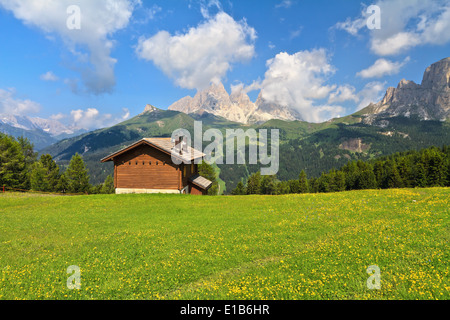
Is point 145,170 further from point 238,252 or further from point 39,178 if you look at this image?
point 39,178

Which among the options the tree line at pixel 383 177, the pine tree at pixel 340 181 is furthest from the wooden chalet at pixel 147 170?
the pine tree at pixel 340 181

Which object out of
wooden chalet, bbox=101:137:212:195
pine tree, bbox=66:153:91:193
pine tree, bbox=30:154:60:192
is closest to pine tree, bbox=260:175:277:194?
pine tree, bbox=66:153:91:193

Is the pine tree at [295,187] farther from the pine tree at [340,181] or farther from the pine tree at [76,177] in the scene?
the pine tree at [76,177]

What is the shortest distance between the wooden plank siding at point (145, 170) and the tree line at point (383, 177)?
77.4m

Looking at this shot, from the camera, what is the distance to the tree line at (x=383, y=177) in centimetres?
7694

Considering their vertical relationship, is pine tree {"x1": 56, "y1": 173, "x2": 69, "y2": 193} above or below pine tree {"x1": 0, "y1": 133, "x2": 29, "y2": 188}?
below

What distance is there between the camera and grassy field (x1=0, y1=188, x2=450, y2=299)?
853 cm

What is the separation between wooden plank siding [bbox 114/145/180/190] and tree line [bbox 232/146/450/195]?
7739 centimetres

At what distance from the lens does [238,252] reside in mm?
12273

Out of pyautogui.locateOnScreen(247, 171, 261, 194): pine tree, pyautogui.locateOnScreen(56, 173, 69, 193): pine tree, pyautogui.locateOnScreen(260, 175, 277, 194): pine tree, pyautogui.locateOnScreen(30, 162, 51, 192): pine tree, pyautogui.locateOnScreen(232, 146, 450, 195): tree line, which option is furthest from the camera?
pyautogui.locateOnScreen(260, 175, 277, 194): pine tree

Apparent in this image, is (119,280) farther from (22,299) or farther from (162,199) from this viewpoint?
(162,199)

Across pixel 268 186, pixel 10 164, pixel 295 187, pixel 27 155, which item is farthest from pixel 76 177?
pixel 295 187

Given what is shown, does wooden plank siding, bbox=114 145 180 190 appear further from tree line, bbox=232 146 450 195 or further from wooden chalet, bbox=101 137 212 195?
tree line, bbox=232 146 450 195
